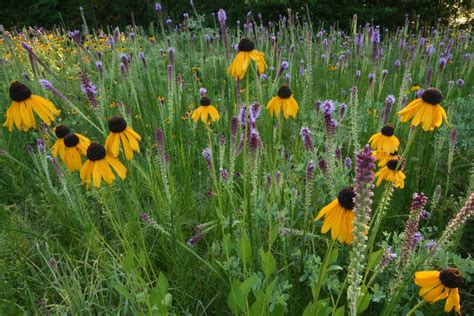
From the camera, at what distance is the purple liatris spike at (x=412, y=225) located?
3.75 feet

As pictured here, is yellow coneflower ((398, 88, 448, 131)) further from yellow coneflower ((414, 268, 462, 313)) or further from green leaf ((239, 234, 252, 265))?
green leaf ((239, 234, 252, 265))

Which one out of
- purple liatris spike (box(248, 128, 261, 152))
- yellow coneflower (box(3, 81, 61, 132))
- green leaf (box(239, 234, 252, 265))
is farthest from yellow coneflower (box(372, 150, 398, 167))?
yellow coneflower (box(3, 81, 61, 132))

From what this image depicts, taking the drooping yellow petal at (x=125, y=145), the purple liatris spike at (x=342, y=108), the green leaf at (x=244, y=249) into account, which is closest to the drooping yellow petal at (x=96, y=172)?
the drooping yellow petal at (x=125, y=145)

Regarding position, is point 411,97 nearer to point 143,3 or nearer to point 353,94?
point 353,94

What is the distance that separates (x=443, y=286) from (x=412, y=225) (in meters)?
0.17

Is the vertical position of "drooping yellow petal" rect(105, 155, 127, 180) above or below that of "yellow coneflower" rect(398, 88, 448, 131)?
below

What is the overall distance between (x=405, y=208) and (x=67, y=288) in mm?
1677

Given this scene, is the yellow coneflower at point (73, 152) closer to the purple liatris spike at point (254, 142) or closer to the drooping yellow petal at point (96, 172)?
the drooping yellow petal at point (96, 172)

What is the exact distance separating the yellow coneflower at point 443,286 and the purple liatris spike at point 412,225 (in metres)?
0.13

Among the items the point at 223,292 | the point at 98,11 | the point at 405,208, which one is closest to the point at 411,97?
the point at 405,208

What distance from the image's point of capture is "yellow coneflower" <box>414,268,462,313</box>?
1.06 m

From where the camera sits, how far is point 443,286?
3.56 feet

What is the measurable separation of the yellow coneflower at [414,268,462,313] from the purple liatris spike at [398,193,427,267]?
133 mm

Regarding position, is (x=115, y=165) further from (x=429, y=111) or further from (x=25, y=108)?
(x=429, y=111)
